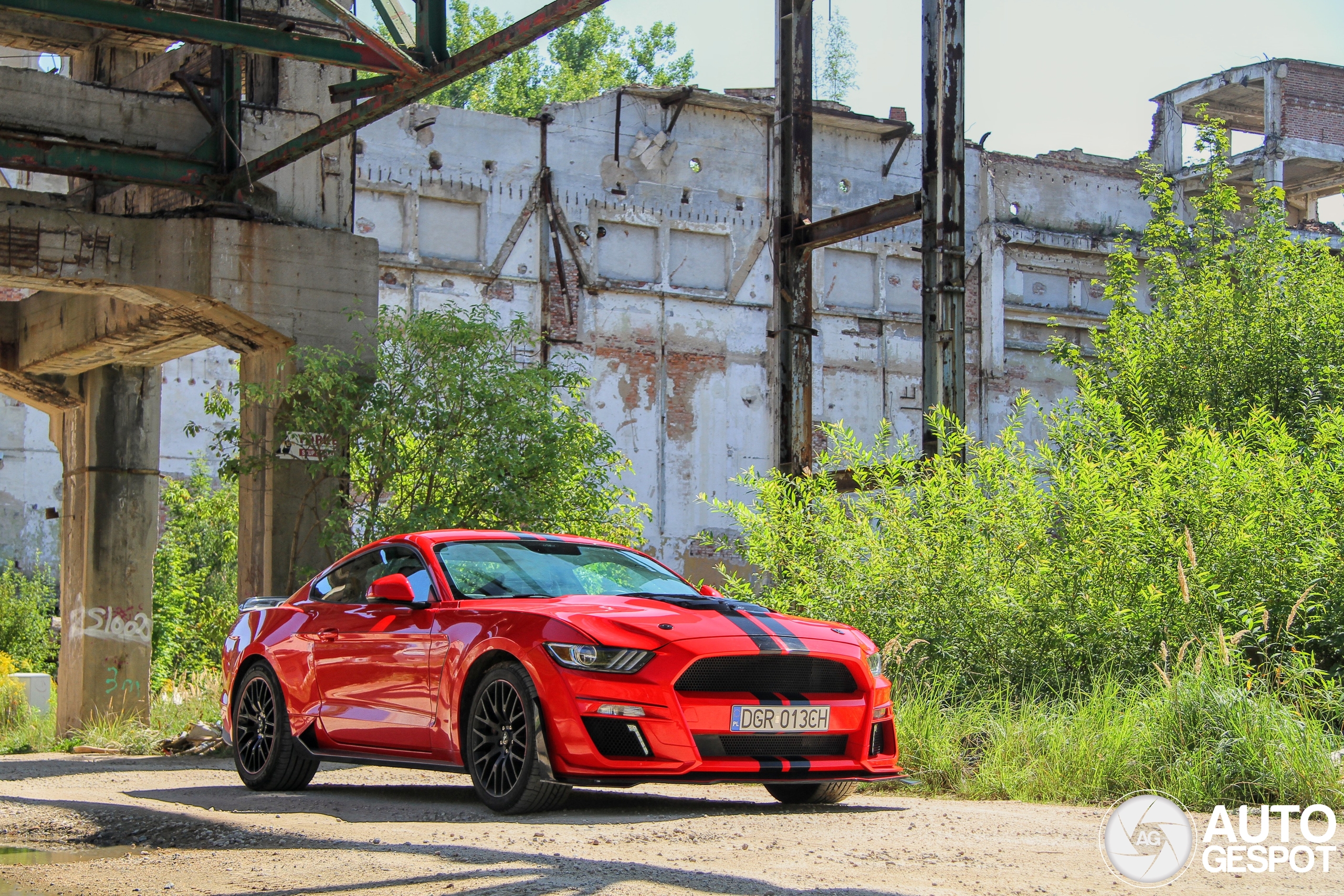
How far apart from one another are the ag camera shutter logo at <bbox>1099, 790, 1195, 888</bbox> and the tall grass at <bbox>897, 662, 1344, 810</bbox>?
11.0 inches

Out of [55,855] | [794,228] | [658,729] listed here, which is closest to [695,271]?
[794,228]

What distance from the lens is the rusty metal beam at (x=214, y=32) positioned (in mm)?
10469

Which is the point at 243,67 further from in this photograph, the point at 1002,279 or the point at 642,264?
the point at 1002,279

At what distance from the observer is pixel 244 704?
9.07 m

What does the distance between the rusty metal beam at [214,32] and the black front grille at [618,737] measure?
6158 mm

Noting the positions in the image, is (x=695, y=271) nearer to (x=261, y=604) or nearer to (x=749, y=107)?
(x=749, y=107)

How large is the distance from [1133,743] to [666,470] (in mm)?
25700

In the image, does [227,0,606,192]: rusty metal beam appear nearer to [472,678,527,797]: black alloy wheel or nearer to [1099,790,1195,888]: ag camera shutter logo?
[472,678,527,797]: black alloy wheel

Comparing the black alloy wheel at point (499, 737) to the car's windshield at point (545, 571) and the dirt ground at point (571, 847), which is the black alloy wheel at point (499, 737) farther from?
the car's windshield at point (545, 571)

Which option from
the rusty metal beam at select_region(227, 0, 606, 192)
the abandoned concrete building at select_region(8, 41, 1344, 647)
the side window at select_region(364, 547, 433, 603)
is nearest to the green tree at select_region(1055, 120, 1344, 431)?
the rusty metal beam at select_region(227, 0, 606, 192)

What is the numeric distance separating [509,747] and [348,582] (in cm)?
Answer: 231

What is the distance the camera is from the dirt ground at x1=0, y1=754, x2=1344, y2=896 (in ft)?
16.2

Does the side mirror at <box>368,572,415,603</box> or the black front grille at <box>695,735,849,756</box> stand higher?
the side mirror at <box>368,572,415,603</box>

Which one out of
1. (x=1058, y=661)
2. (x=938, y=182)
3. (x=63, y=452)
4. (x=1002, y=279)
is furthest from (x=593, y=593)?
(x=1002, y=279)
